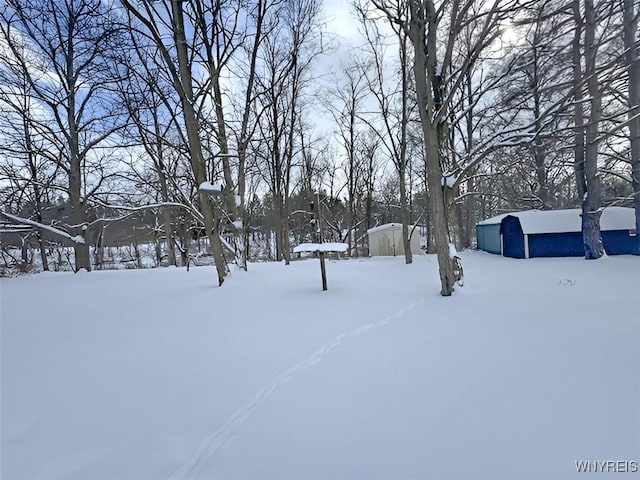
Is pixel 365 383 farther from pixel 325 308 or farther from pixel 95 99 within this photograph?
pixel 95 99

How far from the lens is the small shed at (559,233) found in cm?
1163

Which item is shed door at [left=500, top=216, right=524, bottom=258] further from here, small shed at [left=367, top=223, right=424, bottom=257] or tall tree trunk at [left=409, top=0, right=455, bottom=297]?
tall tree trunk at [left=409, top=0, right=455, bottom=297]

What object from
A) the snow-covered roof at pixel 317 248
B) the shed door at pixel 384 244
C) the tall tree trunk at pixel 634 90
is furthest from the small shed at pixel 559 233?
the snow-covered roof at pixel 317 248

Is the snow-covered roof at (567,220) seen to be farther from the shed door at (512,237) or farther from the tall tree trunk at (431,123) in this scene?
the tall tree trunk at (431,123)

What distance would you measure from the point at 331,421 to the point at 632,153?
12.6 meters

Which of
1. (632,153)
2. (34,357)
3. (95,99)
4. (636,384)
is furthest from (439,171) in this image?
(95,99)

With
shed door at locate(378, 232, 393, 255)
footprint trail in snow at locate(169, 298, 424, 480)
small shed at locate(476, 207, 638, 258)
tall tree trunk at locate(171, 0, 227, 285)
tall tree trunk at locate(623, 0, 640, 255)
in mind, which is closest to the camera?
footprint trail in snow at locate(169, 298, 424, 480)

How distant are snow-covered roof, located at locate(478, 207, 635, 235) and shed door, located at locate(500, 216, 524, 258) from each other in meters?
0.32

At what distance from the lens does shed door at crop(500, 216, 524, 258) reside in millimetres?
12773

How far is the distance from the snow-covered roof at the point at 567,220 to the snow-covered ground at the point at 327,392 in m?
9.44

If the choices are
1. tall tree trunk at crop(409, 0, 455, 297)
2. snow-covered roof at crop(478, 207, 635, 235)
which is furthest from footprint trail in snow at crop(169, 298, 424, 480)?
snow-covered roof at crop(478, 207, 635, 235)

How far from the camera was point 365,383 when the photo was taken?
2264 millimetres

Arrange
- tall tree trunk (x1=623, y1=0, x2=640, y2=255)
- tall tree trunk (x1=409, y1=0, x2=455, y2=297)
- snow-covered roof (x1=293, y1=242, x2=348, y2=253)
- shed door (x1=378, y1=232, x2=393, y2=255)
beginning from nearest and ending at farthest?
1. tall tree trunk (x1=409, y1=0, x2=455, y2=297)
2. snow-covered roof (x1=293, y1=242, x2=348, y2=253)
3. tall tree trunk (x1=623, y1=0, x2=640, y2=255)
4. shed door (x1=378, y1=232, x2=393, y2=255)

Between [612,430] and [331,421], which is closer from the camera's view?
[612,430]
